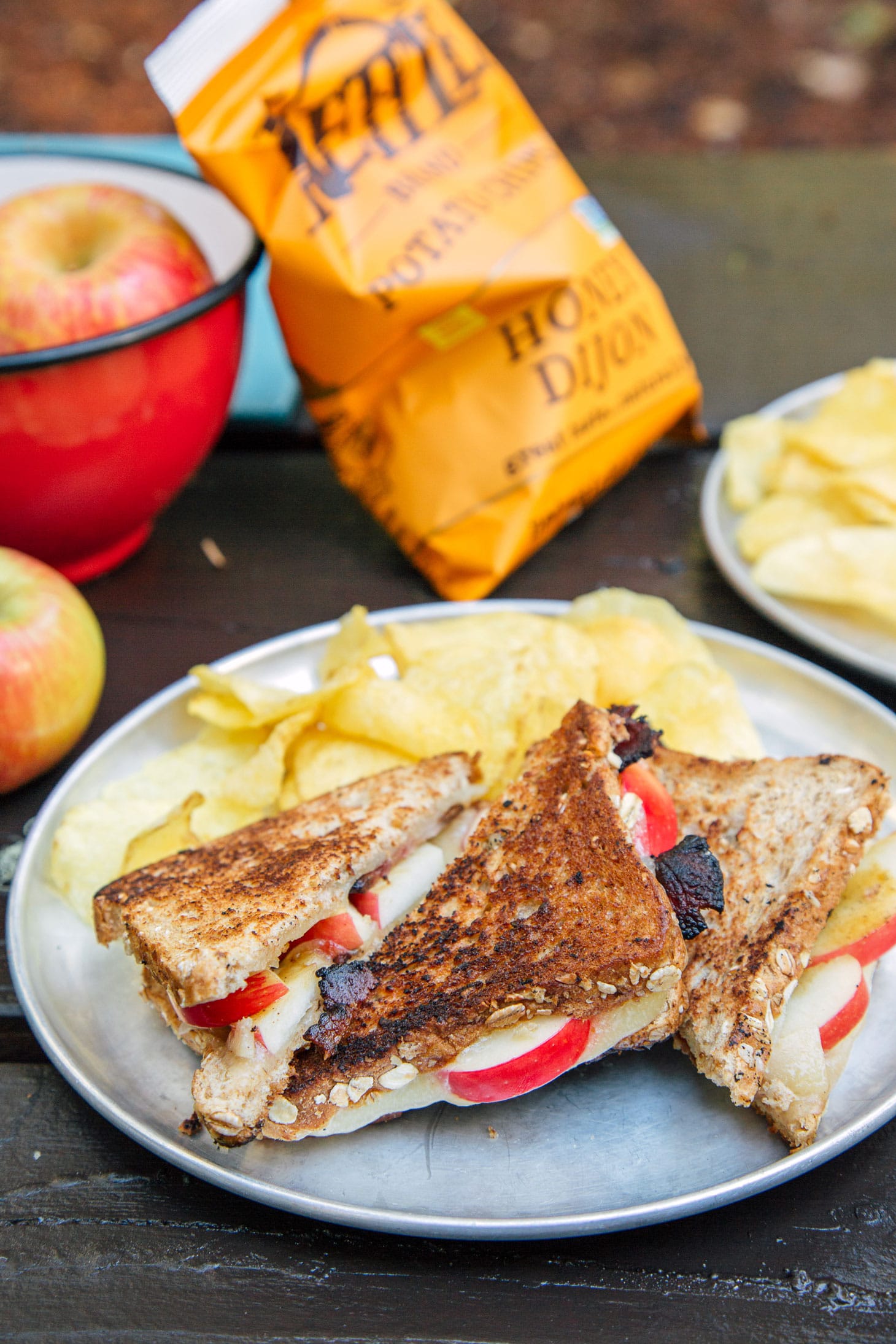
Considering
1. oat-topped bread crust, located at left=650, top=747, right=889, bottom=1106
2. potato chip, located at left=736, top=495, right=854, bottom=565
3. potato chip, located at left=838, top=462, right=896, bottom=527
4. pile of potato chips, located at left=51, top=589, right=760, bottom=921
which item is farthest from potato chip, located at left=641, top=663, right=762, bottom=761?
potato chip, located at left=838, top=462, right=896, bottom=527

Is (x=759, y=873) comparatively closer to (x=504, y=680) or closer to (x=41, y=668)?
(x=504, y=680)

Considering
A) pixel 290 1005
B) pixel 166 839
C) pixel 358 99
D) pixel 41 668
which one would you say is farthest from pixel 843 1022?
pixel 358 99

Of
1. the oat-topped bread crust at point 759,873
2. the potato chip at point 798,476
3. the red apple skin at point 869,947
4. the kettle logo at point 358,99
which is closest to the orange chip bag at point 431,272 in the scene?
the kettle logo at point 358,99

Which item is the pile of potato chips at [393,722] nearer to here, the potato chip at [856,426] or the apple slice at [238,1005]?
the apple slice at [238,1005]

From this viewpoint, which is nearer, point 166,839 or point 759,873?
point 759,873

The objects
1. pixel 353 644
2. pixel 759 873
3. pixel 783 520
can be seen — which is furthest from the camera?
pixel 783 520
